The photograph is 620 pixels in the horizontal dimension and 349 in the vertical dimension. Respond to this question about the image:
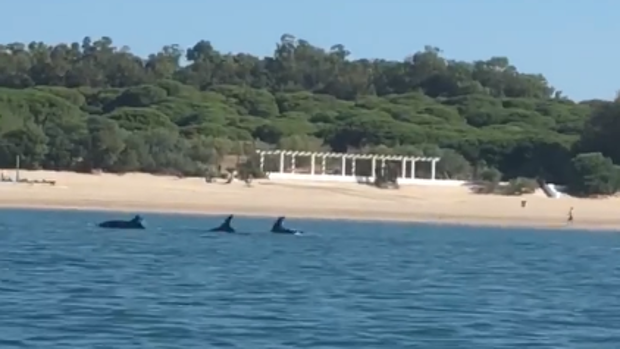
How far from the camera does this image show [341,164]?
76812 mm

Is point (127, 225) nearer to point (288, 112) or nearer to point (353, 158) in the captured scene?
point (353, 158)

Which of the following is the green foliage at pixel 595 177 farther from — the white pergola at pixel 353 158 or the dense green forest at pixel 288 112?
the white pergola at pixel 353 158

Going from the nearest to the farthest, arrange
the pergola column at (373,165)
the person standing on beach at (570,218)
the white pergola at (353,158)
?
1. the person standing on beach at (570,218)
2. the pergola column at (373,165)
3. the white pergola at (353,158)

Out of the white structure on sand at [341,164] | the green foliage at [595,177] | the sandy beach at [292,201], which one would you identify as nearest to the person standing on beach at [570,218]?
the sandy beach at [292,201]

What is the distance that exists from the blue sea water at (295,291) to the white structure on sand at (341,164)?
70.1 feet

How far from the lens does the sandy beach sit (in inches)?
2458

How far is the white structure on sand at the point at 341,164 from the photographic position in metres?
73.7

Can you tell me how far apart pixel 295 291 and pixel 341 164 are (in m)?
47.3

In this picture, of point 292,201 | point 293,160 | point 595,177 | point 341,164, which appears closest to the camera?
point 292,201

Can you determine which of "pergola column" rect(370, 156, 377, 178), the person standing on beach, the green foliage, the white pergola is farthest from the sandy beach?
the white pergola

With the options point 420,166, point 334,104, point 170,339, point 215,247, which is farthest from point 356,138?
point 170,339

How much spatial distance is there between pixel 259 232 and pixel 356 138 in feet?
116

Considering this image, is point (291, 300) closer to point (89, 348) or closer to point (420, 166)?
point (89, 348)

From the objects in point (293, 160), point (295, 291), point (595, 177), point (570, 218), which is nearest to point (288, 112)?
point (293, 160)
